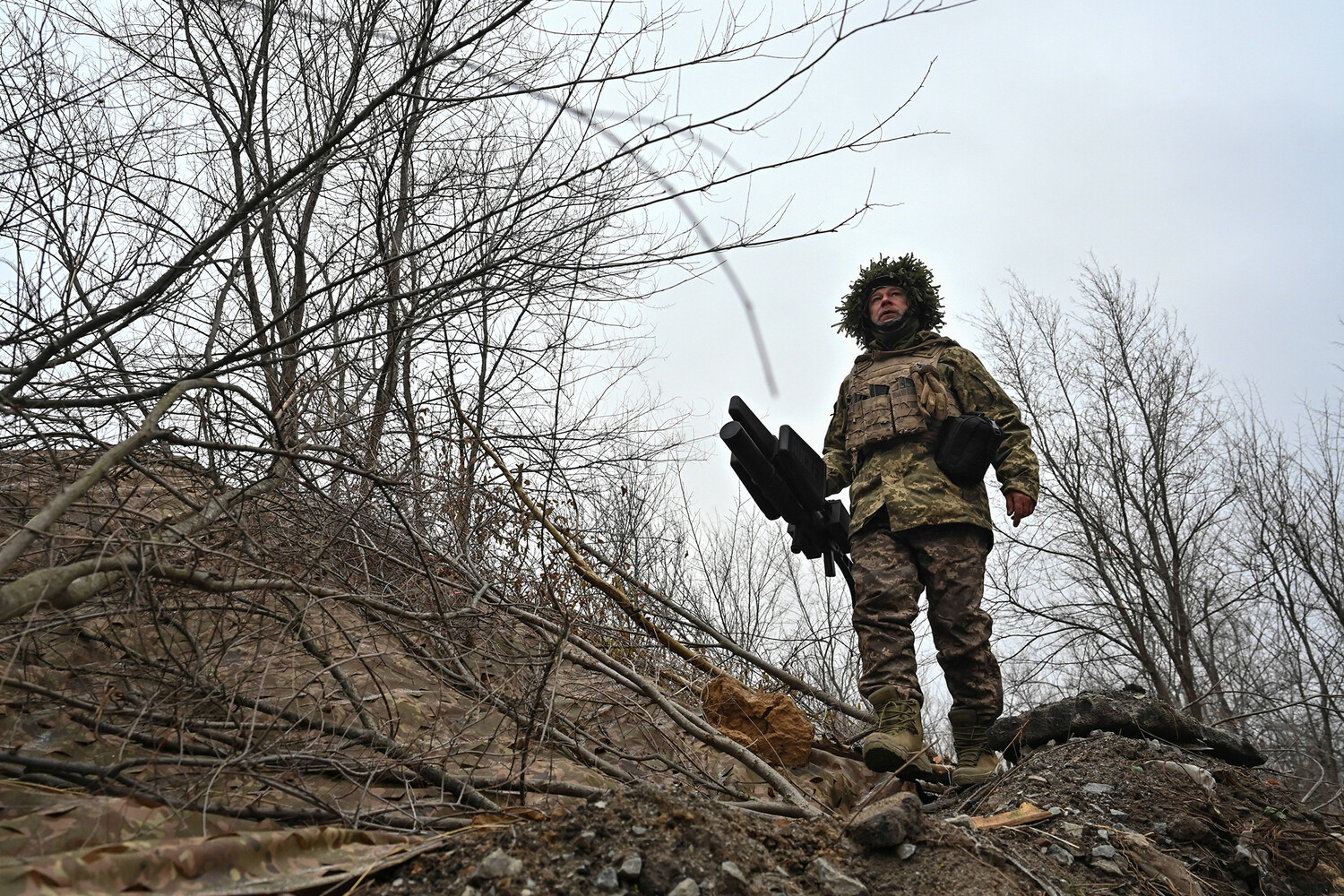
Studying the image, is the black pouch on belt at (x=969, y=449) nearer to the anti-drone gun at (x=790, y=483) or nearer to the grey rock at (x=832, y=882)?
the anti-drone gun at (x=790, y=483)

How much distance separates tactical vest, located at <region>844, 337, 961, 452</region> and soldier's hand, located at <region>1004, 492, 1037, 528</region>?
46 cm

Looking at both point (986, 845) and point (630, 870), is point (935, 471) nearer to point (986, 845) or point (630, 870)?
point (986, 845)

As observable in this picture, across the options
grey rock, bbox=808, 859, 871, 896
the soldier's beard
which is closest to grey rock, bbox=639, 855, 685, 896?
grey rock, bbox=808, 859, 871, 896

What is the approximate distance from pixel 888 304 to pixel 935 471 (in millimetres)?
937

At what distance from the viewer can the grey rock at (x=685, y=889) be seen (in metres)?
1.52

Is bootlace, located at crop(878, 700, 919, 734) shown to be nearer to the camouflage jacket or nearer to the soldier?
the soldier

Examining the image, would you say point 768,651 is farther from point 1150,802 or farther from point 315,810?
point 315,810

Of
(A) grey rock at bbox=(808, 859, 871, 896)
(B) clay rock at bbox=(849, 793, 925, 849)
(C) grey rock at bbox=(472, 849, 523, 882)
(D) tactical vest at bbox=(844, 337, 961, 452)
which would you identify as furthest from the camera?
(D) tactical vest at bbox=(844, 337, 961, 452)

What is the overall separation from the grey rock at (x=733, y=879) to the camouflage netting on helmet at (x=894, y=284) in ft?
10.1

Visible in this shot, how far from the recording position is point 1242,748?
133 inches

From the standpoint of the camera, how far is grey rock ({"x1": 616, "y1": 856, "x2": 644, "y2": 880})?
1.56m

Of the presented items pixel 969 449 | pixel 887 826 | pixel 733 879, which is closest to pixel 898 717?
pixel 969 449

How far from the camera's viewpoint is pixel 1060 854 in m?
2.37

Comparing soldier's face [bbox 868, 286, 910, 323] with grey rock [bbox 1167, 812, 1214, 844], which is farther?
soldier's face [bbox 868, 286, 910, 323]
